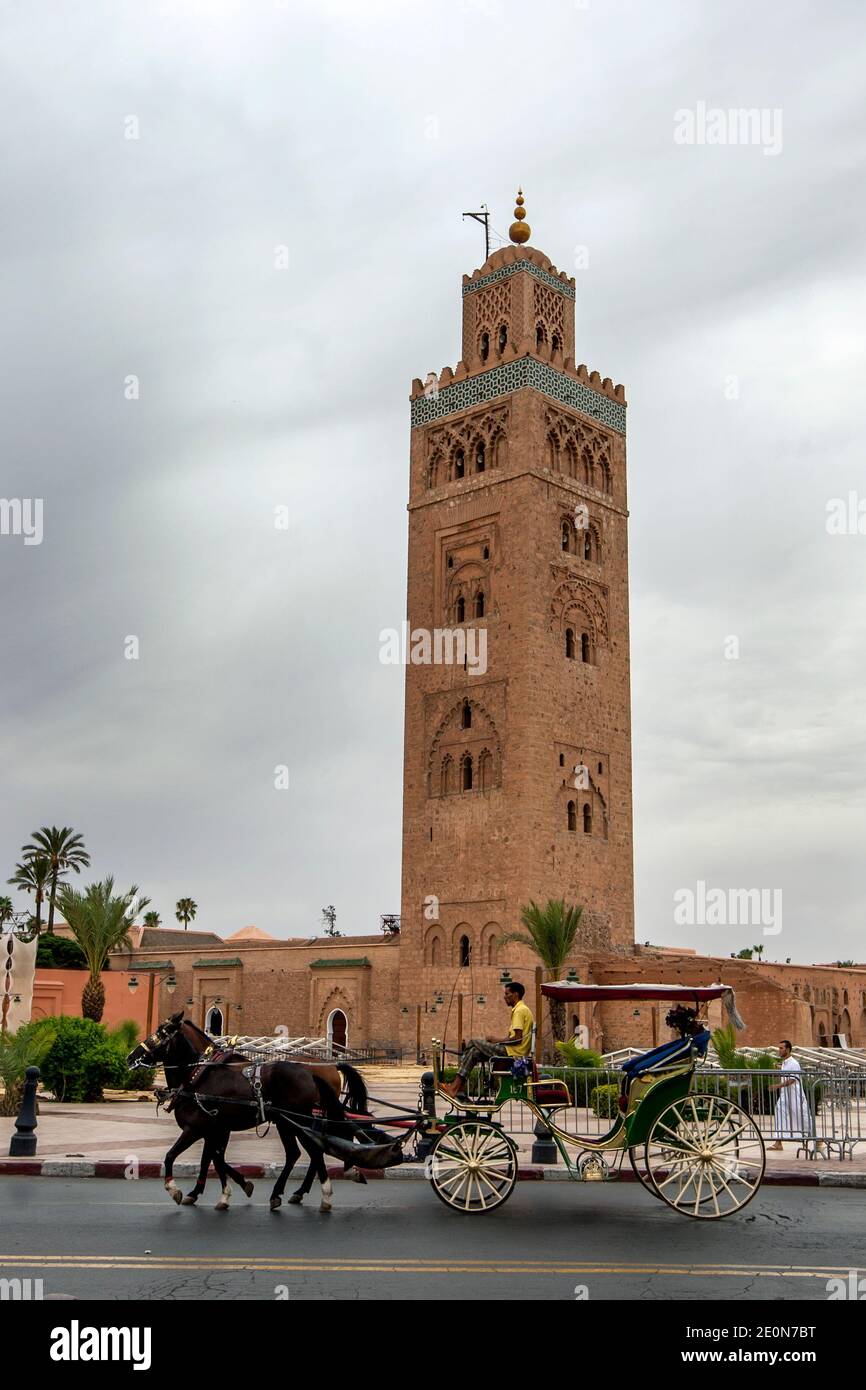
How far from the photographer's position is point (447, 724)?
140 feet

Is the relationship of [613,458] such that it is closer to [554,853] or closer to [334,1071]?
[554,853]

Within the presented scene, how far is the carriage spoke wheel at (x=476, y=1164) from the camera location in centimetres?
977

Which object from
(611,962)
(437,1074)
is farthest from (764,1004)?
(437,1074)

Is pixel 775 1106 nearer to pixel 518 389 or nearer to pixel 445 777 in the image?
pixel 445 777

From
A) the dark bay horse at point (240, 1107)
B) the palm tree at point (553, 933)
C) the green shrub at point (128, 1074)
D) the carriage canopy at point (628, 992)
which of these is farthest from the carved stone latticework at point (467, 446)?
the dark bay horse at point (240, 1107)

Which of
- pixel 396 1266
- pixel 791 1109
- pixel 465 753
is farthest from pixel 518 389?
pixel 396 1266

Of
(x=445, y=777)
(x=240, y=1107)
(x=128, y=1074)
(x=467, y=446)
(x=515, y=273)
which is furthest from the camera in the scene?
(x=515, y=273)

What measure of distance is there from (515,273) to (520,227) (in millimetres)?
1924

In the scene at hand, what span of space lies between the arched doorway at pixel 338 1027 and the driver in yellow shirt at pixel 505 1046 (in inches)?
1252

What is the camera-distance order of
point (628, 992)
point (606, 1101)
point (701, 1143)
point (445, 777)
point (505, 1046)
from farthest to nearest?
point (445, 777)
point (606, 1101)
point (628, 992)
point (505, 1046)
point (701, 1143)

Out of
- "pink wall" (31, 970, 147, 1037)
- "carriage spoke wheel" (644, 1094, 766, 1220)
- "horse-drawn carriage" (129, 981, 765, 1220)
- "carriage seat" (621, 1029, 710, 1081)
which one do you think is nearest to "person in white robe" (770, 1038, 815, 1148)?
"horse-drawn carriage" (129, 981, 765, 1220)

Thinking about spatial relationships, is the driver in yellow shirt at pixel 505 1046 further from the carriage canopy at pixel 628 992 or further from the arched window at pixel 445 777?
the arched window at pixel 445 777

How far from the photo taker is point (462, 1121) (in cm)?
988

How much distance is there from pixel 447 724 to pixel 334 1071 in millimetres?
31747
